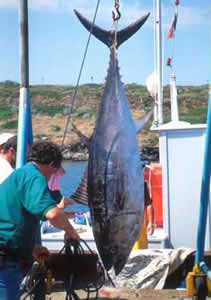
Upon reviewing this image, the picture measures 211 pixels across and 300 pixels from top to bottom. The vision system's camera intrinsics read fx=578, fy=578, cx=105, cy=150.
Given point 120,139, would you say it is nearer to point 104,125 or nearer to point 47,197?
point 104,125

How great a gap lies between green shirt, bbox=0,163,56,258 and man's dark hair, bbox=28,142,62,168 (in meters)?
0.05

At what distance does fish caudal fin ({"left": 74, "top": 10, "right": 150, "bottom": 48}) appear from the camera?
3045 mm

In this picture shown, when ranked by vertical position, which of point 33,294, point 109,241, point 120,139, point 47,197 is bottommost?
point 33,294

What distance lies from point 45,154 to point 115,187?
14.6 inches

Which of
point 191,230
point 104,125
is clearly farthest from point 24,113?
point 191,230

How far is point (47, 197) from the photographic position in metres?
2.47

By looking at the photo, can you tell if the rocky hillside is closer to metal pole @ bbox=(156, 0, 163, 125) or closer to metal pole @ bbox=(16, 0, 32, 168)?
metal pole @ bbox=(156, 0, 163, 125)

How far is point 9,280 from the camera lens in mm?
2600

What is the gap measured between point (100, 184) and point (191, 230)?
7.35 ft

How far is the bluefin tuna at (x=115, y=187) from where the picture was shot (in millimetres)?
2736

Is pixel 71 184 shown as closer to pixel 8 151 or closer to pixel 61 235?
pixel 61 235

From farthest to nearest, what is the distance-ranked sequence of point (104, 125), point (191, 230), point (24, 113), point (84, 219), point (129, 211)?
point (84, 219) < point (191, 230) < point (24, 113) < point (104, 125) < point (129, 211)

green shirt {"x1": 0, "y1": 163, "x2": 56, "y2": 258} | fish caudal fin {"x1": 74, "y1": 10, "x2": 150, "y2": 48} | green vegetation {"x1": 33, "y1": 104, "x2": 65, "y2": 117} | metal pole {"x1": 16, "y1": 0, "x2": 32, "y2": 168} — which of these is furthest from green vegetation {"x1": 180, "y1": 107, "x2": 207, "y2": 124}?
green vegetation {"x1": 33, "y1": 104, "x2": 65, "y2": 117}

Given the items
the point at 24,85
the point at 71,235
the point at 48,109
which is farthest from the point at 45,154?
the point at 48,109
